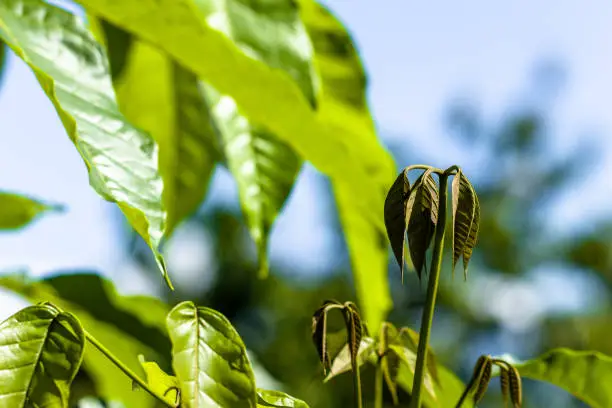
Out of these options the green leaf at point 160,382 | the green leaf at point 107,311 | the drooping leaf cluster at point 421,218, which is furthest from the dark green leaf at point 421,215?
the green leaf at point 107,311

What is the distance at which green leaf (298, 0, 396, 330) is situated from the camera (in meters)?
0.50

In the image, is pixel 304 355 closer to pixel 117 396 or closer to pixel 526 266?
pixel 526 266

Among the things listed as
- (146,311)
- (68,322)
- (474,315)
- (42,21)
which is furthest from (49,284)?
(474,315)

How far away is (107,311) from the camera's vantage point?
0.66 m

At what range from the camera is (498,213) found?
12.3 meters

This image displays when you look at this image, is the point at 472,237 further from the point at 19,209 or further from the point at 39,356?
the point at 19,209

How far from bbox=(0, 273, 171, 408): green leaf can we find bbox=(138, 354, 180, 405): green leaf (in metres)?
0.31

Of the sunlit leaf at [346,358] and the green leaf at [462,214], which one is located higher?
the green leaf at [462,214]

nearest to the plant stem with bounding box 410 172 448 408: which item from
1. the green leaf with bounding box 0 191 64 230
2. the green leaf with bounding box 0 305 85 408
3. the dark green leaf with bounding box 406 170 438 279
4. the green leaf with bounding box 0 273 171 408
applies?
the dark green leaf with bounding box 406 170 438 279

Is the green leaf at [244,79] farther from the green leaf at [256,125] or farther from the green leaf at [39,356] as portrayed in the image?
the green leaf at [39,356]

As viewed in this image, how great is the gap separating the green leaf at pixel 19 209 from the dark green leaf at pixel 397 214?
47cm

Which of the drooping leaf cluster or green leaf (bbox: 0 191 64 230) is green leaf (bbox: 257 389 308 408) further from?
green leaf (bbox: 0 191 64 230)

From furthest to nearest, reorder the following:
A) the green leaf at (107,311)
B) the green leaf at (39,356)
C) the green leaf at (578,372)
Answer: the green leaf at (107,311) → the green leaf at (578,372) → the green leaf at (39,356)

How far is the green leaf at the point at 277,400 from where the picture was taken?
31 cm
